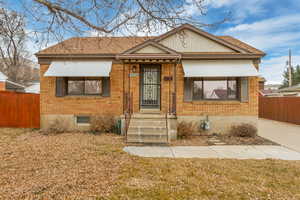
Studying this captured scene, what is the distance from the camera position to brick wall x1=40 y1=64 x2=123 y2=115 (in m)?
8.73

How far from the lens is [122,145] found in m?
6.40

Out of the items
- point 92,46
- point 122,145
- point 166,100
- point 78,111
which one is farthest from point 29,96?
point 166,100

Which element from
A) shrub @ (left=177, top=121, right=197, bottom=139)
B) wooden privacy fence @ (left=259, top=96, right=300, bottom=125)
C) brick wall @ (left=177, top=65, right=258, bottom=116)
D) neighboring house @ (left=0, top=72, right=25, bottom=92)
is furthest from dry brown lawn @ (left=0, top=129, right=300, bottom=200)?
neighboring house @ (left=0, top=72, right=25, bottom=92)

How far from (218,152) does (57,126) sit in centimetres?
758

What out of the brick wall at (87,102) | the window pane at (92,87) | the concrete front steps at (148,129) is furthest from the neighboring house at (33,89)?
the concrete front steps at (148,129)

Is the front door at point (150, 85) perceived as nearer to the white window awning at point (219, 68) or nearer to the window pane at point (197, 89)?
the white window awning at point (219, 68)

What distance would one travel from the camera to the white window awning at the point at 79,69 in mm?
8031

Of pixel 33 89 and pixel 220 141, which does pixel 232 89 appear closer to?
pixel 220 141

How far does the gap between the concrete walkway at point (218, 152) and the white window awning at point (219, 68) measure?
3.35 m

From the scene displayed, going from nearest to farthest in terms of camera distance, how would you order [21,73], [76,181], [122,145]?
[76,181] < [122,145] < [21,73]

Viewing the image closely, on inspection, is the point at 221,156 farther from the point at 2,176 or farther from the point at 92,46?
the point at 92,46

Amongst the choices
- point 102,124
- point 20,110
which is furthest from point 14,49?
point 102,124

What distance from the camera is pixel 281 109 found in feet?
43.5

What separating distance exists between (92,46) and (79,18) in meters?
4.91
